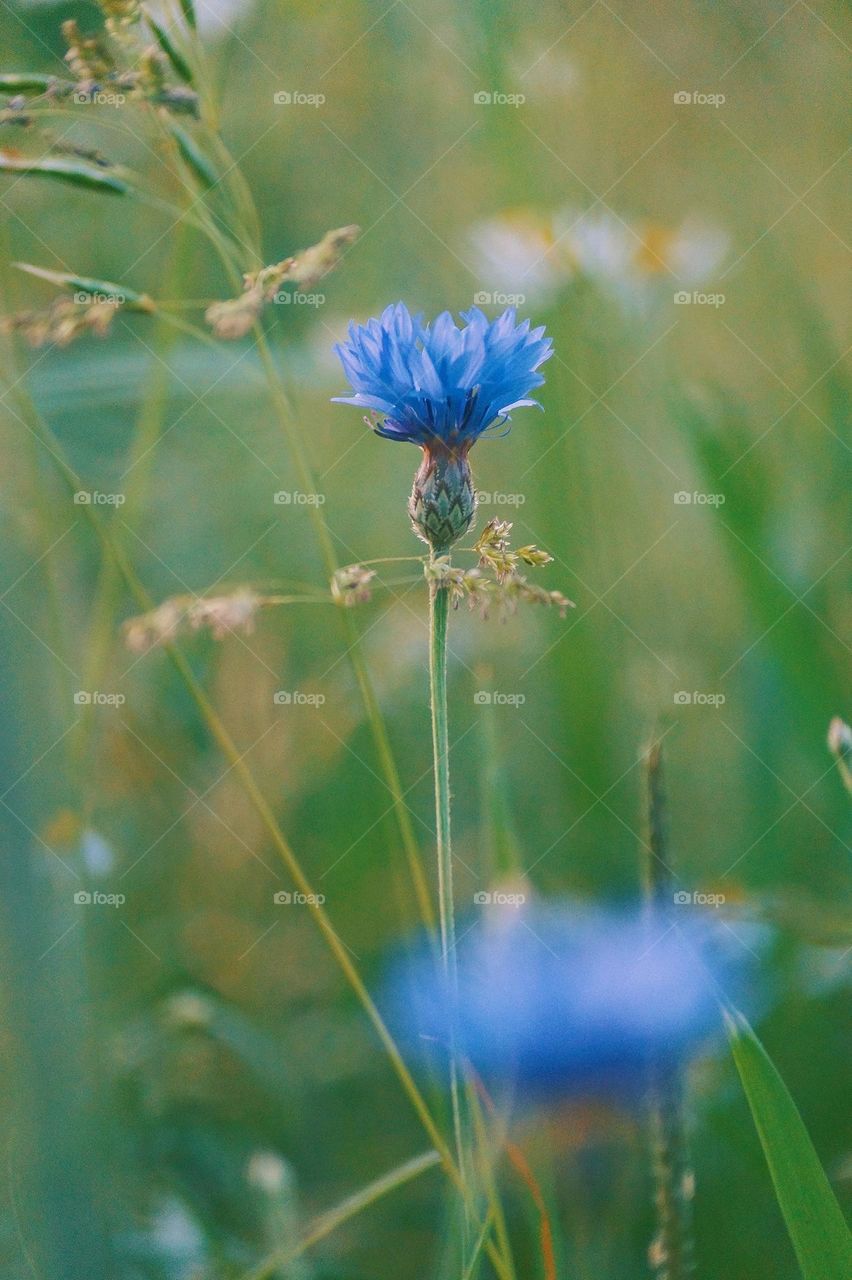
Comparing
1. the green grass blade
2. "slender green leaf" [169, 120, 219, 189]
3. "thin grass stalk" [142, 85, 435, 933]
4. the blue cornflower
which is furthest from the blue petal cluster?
the green grass blade

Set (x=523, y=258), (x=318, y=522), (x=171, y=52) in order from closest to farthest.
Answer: (x=171, y=52) < (x=318, y=522) < (x=523, y=258)

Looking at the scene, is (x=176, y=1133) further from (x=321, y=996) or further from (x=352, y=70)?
(x=352, y=70)

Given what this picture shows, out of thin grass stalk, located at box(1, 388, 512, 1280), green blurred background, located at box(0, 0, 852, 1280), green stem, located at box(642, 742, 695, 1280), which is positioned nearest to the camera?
green stem, located at box(642, 742, 695, 1280)

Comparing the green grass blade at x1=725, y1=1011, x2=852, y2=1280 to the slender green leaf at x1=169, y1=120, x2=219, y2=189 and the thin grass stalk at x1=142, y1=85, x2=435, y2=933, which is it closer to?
the thin grass stalk at x1=142, y1=85, x2=435, y2=933

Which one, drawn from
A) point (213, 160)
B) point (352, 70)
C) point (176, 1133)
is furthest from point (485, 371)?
point (176, 1133)

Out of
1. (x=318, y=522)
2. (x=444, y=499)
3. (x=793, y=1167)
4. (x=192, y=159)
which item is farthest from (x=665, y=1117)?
(x=192, y=159)

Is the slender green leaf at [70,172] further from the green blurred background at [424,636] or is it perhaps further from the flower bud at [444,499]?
the flower bud at [444,499]

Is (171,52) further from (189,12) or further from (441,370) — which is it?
(441,370)
